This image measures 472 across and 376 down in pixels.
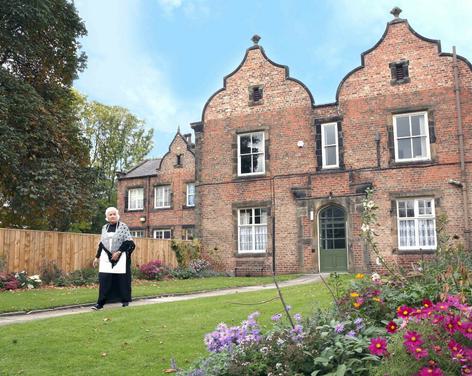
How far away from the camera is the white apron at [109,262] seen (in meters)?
9.75

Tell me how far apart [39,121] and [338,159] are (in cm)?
1254

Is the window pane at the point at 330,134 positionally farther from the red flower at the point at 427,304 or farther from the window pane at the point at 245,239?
the red flower at the point at 427,304

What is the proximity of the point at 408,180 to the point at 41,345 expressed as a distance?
55.8 ft

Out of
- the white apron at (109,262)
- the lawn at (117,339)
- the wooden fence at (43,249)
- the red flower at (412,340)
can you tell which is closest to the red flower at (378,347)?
the red flower at (412,340)

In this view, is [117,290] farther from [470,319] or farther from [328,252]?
[328,252]

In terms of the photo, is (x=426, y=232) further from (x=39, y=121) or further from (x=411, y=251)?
(x=39, y=121)

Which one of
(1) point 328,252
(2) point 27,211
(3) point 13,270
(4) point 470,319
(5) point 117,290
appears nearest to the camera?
(4) point 470,319

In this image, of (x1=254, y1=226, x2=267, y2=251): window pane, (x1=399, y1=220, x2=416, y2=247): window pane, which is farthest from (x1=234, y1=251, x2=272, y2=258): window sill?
(x1=399, y1=220, x2=416, y2=247): window pane

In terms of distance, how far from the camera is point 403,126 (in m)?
20.9

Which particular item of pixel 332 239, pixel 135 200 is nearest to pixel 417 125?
pixel 332 239

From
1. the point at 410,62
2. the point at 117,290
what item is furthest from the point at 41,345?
the point at 410,62

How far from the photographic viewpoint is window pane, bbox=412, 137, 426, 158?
67.0ft

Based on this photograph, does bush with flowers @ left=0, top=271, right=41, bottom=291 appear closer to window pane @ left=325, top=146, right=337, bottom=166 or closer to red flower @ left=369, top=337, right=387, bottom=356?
window pane @ left=325, top=146, right=337, bottom=166

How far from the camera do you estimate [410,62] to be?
68.7 ft
